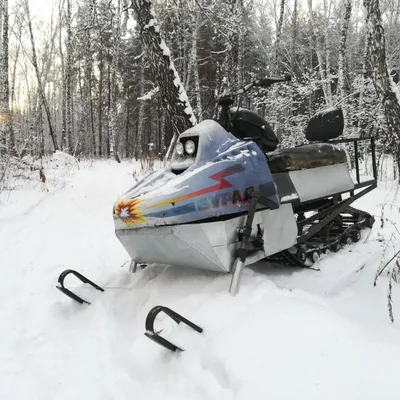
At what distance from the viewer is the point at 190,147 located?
2.55m

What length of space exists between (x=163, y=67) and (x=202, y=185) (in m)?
3.59

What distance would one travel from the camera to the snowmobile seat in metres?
3.01

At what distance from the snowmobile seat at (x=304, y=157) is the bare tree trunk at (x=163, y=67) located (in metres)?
2.41

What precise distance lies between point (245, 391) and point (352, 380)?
0.44 meters

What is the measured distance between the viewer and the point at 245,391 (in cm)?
158

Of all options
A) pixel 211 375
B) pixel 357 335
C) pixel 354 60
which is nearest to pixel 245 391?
pixel 211 375

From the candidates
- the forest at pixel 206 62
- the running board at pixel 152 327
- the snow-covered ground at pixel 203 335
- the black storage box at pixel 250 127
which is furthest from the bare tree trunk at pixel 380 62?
the running board at pixel 152 327

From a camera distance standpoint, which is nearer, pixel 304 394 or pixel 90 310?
pixel 304 394

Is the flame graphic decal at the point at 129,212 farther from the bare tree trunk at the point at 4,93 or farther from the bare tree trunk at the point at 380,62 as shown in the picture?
the bare tree trunk at the point at 4,93

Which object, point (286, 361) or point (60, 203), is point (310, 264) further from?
point (60, 203)

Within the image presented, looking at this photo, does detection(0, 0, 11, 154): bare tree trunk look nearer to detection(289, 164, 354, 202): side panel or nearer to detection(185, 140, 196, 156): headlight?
detection(185, 140, 196, 156): headlight

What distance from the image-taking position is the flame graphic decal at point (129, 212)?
233 centimetres

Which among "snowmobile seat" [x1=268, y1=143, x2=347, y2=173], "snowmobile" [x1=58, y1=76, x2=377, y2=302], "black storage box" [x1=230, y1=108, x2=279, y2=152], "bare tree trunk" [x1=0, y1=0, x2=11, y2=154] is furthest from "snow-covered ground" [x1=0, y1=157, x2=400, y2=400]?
"bare tree trunk" [x1=0, y1=0, x2=11, y2=154]

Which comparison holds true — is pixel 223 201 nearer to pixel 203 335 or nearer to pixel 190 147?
pixel 190 147
